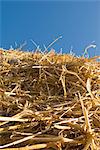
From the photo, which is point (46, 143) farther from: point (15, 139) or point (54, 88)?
point (54, 88)

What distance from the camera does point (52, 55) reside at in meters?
2.46

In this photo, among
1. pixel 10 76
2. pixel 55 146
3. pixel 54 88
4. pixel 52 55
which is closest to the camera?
pixel 55 146

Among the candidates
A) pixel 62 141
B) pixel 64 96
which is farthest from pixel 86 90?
pixel 62 141

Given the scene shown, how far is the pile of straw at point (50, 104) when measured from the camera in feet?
5.62

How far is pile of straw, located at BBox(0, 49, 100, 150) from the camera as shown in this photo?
171cm

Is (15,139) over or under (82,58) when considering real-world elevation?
under

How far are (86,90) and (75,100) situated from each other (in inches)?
5.1

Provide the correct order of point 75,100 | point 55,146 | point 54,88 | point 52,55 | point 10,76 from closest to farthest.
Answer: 1. point 55,146
2. point 75,100
3. point 54,88
4. point 10,76
5. point 52,55

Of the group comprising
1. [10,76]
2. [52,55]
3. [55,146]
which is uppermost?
[52,55]

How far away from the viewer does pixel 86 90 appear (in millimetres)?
1989

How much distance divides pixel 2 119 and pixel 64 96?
14.1 inches

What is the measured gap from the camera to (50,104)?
6.23 ft

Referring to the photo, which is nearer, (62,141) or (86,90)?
(62,141)

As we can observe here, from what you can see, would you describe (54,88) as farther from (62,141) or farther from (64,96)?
(62,141)
